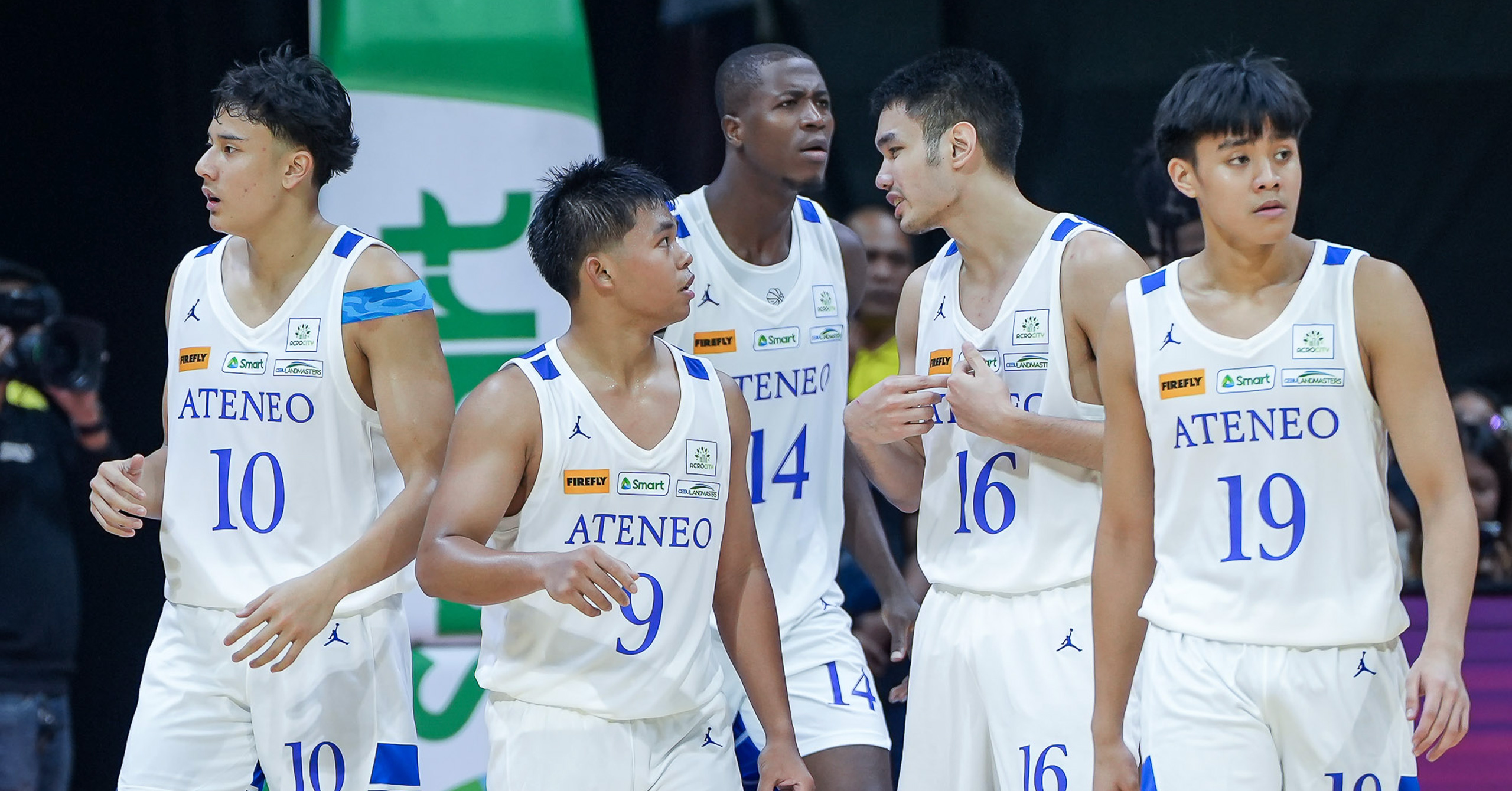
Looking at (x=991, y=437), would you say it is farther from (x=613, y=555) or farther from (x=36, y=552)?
(x=36, y=552)

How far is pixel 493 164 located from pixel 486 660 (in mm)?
2421

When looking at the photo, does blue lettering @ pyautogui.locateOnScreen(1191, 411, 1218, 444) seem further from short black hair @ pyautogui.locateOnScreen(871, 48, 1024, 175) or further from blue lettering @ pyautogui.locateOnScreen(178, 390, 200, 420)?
blue lettering @ pyautogui.locateOnScreen(178, 390, 200, 420)

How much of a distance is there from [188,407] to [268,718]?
70 cm

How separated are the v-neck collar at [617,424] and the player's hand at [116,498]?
977 mm

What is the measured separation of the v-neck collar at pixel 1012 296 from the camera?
356cm

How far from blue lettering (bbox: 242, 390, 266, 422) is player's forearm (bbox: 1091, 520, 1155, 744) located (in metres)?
1.80

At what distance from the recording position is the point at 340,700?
345 cm

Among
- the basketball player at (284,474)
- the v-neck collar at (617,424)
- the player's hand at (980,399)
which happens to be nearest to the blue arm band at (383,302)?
the basketball player at (284,474)

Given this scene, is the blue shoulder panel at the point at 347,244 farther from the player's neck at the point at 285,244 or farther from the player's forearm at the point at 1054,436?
the player's forearm at the point at 1054,436

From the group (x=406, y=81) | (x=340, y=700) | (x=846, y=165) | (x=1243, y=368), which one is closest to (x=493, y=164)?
(x=406, y=81)

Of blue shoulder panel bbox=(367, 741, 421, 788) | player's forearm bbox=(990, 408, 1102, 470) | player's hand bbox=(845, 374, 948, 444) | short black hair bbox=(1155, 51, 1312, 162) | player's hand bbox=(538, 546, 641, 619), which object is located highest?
short black hair bbox=(1155, 51, 1312, 162)

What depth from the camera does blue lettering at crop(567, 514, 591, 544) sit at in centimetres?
329

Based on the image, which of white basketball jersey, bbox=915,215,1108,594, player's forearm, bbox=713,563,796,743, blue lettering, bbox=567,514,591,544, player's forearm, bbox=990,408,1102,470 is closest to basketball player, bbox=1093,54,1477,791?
player's forearm, bbox=990,408,1102,470

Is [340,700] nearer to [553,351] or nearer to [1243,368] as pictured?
[553,351]
